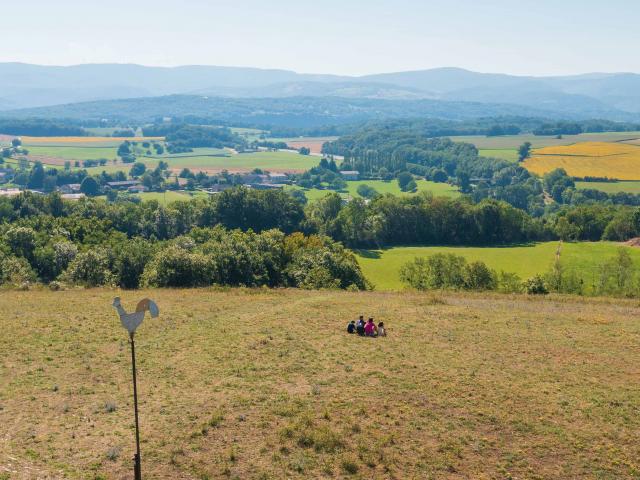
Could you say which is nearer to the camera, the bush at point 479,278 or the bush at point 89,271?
the bush at point 89,271

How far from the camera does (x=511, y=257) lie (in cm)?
9844

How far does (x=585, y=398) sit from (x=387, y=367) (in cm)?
939

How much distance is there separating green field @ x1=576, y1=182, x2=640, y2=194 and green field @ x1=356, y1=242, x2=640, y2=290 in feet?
250

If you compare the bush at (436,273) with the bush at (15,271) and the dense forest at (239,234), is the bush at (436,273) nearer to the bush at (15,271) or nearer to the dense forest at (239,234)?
the dense forest at (239,234)

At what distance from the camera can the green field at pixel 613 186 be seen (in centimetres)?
17012

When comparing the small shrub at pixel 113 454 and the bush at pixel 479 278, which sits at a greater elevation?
the small shrub at pixel 113 454

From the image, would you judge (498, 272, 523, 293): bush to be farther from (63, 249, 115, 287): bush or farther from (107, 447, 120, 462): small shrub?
(107, 447, 120, 462): small shrub

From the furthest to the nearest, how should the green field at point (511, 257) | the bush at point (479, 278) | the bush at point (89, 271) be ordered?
the green field at point (511, 257) < the bush at point (479, 278) < the bush at point (89, 271)

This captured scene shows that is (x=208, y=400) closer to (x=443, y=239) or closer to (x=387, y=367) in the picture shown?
(x=387, y=367)

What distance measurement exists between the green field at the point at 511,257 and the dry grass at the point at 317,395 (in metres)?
42.9

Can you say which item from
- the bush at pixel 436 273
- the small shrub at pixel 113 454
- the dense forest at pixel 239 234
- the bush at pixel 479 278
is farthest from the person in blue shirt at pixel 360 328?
the bush at pixel 479 278

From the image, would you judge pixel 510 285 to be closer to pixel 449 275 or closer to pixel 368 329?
pixel 449 275

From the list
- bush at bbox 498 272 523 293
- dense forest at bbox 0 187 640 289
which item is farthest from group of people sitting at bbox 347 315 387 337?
bush at bbox 498 272 523 293

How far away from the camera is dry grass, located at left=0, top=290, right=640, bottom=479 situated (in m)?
22.3
